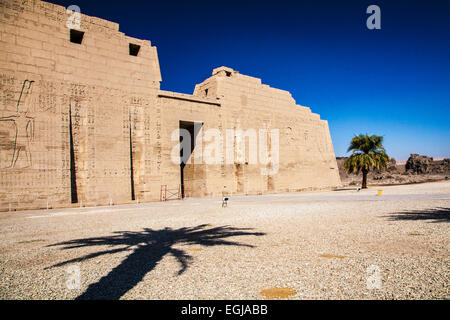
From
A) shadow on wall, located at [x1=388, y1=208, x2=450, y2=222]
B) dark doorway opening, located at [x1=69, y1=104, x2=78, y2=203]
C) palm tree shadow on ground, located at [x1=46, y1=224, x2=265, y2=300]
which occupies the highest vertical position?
dark doorway opening, located at [x1=69, y1=104, x2=78, y2=203]

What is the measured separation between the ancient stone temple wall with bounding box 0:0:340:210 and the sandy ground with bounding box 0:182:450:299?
878 cm

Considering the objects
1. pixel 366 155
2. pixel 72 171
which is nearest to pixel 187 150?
pixel 72 171

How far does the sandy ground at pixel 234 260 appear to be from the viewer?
3980mm

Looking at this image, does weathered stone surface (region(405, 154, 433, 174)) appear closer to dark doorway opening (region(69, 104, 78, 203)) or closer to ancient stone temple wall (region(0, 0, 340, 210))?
ancient stone temple wall (region(0, 0, 340, 210))

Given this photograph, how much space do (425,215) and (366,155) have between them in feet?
72.0

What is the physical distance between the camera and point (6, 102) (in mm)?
15914

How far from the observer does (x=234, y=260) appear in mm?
5387

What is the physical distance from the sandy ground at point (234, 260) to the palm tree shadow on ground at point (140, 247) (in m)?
0.02

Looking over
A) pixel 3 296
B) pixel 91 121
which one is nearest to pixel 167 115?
pixel 91 121

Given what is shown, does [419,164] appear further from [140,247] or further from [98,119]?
[140,247]

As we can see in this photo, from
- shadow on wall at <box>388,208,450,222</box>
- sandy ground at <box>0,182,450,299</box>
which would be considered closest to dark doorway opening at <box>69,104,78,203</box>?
sandy ground at <box>0,182,450,299</box>

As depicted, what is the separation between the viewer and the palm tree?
29797 mm

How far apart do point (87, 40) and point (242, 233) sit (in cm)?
1690

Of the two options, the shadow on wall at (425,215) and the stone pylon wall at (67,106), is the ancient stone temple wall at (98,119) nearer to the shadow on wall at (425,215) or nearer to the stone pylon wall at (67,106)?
the stone pylon wall at (67,106)
